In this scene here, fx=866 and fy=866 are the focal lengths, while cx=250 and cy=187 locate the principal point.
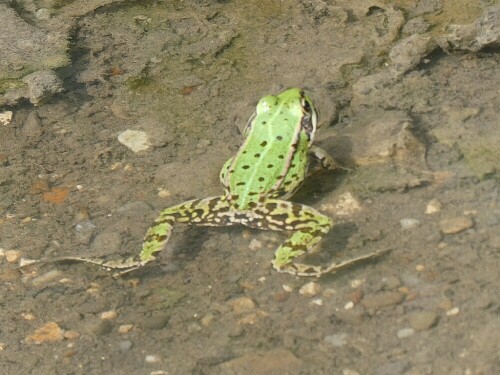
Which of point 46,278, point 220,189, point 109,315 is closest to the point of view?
point 109,315

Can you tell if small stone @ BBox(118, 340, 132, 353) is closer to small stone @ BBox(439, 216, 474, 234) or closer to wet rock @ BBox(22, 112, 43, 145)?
small stone @ BBox(439, 216, 474, 234)

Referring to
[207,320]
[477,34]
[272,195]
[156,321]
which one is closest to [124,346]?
[156,321]

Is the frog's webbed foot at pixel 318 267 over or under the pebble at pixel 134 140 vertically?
under

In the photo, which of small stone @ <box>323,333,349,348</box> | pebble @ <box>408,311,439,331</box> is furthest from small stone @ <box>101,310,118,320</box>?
pebble @ <box>408,311,439,331</box>

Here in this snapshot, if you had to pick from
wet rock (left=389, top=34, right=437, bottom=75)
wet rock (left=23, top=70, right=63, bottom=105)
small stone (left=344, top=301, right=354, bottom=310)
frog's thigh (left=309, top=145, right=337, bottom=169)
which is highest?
wet rock (left=389, top=34, right=437, bottom=75)

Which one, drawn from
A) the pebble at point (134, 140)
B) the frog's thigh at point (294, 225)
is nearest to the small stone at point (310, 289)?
the frog's thigh at point (294, 225)

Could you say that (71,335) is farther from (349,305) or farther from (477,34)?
(477,34)

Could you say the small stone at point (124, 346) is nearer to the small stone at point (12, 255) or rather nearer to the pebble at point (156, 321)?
the pebble at point (156, 321)
